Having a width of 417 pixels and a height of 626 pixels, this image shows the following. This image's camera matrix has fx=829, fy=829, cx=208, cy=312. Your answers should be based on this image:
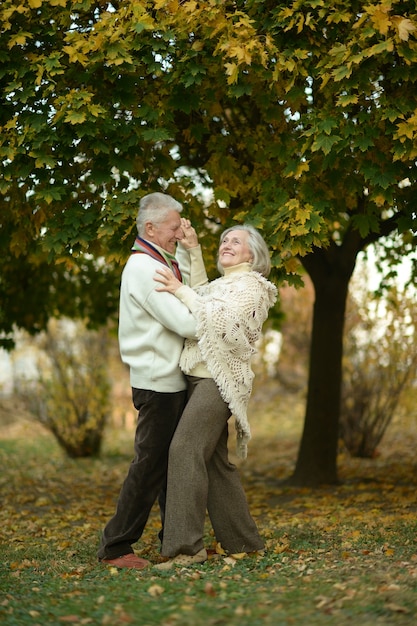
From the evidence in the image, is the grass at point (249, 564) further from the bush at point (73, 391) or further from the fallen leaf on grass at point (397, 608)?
the bush at point (73, 391)

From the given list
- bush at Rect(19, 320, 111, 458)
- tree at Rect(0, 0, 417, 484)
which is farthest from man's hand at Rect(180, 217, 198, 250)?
bush at Rect(19, 320, 111, 458)

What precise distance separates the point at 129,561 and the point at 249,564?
68cm

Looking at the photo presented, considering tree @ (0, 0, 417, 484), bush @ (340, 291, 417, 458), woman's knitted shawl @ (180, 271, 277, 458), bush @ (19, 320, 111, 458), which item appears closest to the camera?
woman's knitted shawl @ (180, 271, 277, 458)

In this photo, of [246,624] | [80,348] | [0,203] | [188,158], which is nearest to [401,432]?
[80,348]

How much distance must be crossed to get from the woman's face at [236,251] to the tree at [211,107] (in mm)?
812

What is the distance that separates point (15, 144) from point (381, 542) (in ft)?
11.8

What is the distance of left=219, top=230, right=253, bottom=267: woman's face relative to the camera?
470 centimetres

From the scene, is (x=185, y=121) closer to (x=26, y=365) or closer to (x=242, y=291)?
(x=242, y=291)

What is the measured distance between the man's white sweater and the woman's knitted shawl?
0.08m

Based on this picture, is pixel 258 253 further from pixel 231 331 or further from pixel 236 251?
pixel 231 331

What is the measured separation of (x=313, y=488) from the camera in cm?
821

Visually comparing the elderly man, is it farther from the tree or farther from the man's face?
the tree

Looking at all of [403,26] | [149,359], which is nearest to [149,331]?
[149,359]

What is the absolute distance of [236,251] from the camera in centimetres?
471
